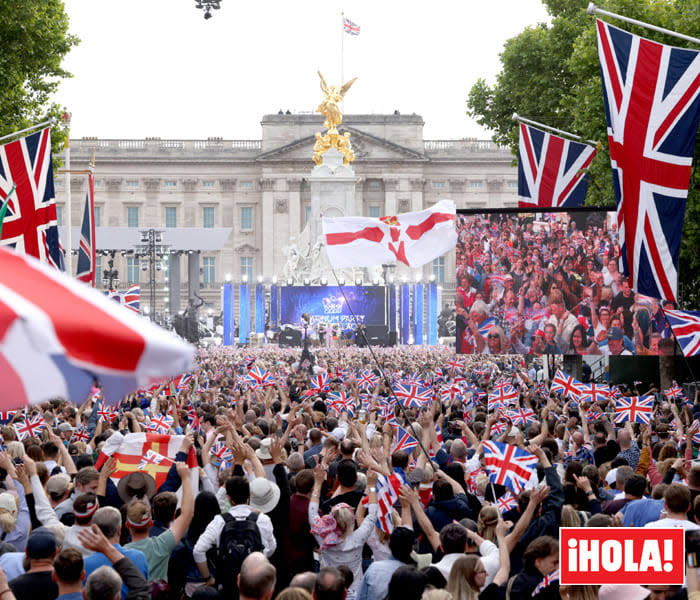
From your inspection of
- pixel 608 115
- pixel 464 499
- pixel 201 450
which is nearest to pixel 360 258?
pixel 608 115

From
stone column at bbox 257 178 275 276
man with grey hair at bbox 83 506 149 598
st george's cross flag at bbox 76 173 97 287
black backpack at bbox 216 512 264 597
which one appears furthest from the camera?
stone column at bbox 257 178 275 276

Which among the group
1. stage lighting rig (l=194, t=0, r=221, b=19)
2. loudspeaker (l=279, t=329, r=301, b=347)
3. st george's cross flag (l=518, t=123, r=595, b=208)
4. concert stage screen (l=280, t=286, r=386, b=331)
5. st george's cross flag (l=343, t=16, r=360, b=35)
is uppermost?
st george's cross flag (l=343, t=16, r=360, b=35)

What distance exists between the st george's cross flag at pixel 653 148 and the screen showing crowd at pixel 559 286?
304 inches

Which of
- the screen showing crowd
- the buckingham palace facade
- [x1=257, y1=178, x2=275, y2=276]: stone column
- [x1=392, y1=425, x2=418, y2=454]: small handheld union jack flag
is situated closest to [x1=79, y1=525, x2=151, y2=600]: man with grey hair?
[x1=392, y1=425, x2=418, y2=454]: small handheld union jack flag

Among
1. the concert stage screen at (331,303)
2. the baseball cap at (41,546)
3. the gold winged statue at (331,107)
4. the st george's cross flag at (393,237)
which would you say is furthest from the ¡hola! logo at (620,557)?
the gold winged statue at (331,107)

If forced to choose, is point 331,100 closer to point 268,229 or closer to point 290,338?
point 290,338

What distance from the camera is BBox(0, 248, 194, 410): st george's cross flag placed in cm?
319

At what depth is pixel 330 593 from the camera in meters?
5.22

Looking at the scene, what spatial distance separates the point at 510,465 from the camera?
773cm

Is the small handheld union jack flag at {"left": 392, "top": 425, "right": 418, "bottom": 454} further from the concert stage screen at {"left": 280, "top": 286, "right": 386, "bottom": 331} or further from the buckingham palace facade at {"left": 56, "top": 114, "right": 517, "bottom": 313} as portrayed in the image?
the buckingham palace facade at {"left": 56, "top": 114, "right": 517, "bottom": 313}

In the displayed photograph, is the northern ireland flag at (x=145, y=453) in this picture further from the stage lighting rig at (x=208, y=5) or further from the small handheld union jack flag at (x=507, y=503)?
the stage lighting rig at (x=208, y=5)

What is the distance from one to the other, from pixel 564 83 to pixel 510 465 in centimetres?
3031

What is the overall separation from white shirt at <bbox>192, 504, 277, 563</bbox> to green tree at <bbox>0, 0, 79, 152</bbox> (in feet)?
68.2

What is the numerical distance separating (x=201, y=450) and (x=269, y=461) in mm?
971
